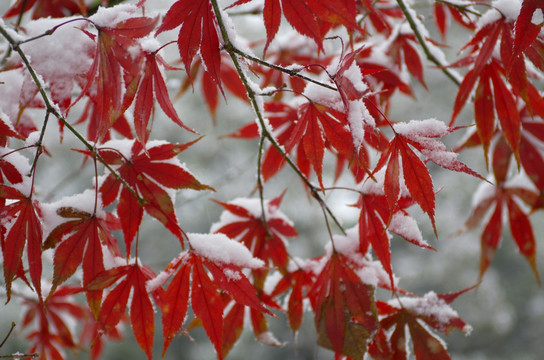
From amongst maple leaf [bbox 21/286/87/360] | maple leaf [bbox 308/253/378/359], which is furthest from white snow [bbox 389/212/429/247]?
maple leaf [bbox 21/286/87/360]

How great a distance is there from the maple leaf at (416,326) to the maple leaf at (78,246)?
41 cm

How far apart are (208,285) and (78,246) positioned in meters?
0.18

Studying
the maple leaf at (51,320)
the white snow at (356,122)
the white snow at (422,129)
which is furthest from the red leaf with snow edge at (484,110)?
the maple leaf at (51,320)

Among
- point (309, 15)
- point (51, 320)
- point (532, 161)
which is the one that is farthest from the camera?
point (51, 320)

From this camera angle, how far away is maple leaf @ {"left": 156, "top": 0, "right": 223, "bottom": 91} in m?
0.50

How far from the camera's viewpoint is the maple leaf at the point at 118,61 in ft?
1.66

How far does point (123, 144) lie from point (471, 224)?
0.77m

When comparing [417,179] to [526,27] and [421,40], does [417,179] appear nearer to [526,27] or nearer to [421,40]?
[526,27]

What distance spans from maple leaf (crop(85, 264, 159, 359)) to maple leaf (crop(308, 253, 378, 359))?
0.24m

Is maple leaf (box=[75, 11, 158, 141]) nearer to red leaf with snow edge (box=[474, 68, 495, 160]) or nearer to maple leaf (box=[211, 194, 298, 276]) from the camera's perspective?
maple leaf (box=[211, 194, 298, 276])

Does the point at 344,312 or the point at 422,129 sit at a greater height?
the point at 422,129

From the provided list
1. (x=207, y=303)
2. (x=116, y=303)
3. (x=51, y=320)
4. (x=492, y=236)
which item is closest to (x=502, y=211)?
(x=492, y=236)

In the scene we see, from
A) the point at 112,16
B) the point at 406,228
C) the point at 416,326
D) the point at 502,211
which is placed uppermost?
the point at 112,16

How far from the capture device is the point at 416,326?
666mm
